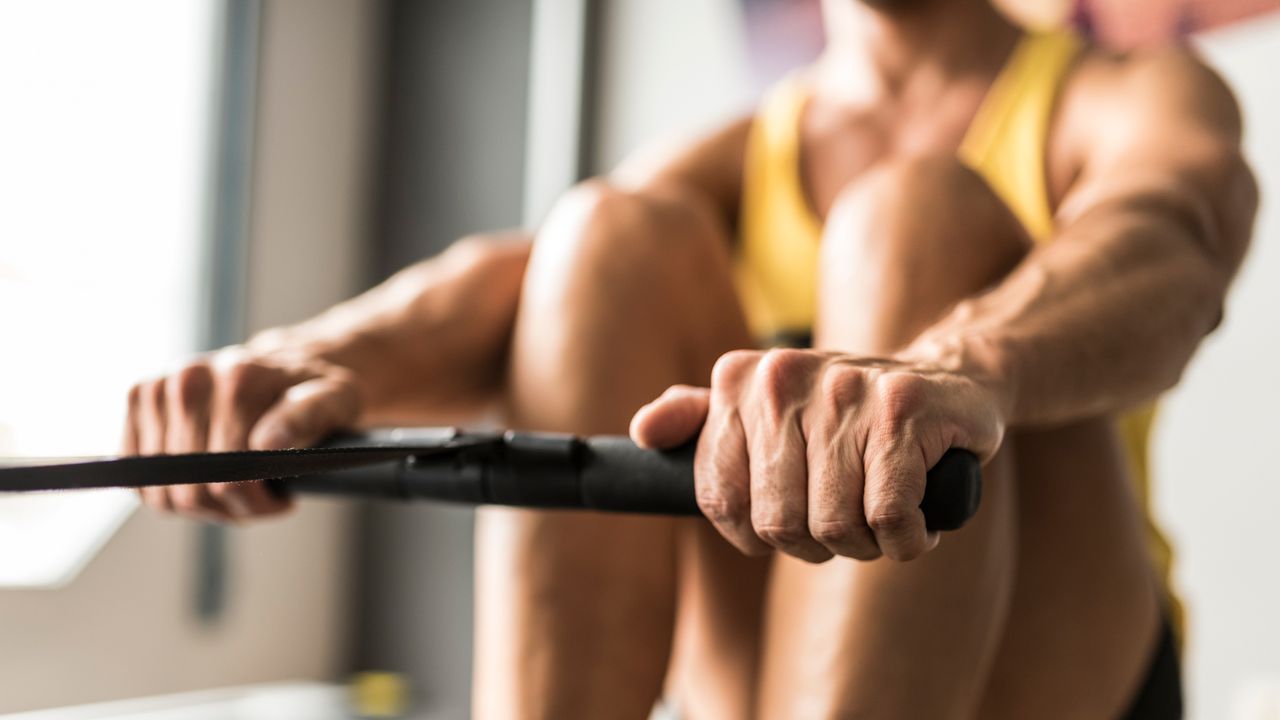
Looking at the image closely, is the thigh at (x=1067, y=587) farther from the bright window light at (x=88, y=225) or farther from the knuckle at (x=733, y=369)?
the bright window light at (x=88, y=225)

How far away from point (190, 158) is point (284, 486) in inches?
59.4

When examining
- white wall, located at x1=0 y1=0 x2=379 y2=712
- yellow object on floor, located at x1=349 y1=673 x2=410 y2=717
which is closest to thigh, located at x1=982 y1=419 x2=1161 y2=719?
white wall, located at x1=0 y1=0 x2=379 y2=712

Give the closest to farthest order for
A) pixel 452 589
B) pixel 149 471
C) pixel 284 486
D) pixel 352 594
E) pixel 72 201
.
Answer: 1. pixel 149 471
2. pixel 284 486
3. pixel 72 201
4. pixel 452 589
5. pixel 352 594

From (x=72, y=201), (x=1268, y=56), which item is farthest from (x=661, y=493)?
(x=72, y=201)

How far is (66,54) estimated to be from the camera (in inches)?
65.8

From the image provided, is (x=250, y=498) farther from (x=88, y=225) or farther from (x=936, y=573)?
(x=88, y=225)

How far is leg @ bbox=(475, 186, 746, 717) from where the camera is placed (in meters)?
0.51

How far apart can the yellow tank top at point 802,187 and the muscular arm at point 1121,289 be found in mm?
118

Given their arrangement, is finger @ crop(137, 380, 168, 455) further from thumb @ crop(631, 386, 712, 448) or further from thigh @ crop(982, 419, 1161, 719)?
thigh @ crop(982, 419, 1161, 719)

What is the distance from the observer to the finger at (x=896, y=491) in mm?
294

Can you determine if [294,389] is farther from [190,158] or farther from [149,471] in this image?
[190,158]

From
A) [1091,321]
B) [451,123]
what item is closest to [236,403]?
[1091,321]

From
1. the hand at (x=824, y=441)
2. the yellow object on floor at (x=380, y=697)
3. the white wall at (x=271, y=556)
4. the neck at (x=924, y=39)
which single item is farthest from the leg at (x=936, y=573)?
the yellow object on floor at (x=380, y=697)

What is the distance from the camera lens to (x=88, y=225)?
5.54ft
